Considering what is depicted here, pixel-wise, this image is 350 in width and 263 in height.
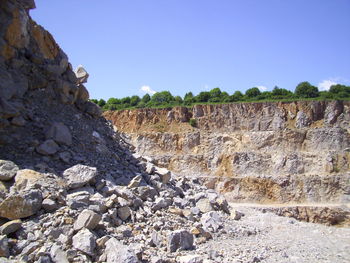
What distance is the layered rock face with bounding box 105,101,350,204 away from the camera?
22109 millimetres

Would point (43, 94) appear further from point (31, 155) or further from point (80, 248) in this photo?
point (80, 248)

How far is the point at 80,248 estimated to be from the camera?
5.39 m

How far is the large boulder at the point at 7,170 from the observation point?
6512 millimetres

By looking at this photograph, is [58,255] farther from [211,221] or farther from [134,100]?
[134,100]

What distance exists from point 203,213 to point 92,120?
4.89 meters

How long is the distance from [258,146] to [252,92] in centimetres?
1154

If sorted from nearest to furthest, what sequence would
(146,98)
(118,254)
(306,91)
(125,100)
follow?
1. (118,254)
2. (306,91)
3. (125,100)
4. (146,98)

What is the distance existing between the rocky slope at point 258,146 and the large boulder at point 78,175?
16853mm

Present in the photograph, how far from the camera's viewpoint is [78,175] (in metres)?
7.31

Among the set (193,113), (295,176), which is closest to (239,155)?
(295,176)

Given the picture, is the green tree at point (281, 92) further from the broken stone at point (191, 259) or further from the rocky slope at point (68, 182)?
the broken stone at point (191, 259)

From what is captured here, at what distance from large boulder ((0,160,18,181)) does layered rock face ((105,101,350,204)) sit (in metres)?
18.1

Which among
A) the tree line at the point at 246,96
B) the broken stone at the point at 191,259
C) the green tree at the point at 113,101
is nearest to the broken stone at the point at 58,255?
the broken stone at the point at 191,259

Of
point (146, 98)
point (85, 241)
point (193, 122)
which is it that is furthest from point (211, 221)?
point (146, 98)
